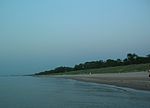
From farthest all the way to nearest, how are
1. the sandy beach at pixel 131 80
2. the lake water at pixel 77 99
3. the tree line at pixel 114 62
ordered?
1. the tree line at pixel 114 62
2. the sandy beach at pixel 131 80
3. the lake water at pixel 77 99

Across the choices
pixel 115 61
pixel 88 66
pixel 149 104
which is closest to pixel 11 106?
pixel 149 104

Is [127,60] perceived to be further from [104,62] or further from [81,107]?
[81,107]

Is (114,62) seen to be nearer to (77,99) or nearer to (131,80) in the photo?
(131,80)

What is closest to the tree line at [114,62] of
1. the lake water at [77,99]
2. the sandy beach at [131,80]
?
the sandy beach at [131,80]

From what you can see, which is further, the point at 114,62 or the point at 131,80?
the point at 114,62

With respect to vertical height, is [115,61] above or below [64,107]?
above

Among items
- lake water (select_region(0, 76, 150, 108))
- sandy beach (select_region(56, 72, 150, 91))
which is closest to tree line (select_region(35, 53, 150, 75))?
sandy beach (select_region(56, 72, 150, 91))

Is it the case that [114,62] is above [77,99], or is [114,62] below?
above

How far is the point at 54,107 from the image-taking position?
79.1 ft

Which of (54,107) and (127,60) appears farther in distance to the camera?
(127,60)

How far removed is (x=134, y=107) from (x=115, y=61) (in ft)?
469

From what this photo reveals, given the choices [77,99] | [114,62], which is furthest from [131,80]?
[114,62]

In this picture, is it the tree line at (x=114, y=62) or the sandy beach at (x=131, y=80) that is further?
the tree line at (x=114, y=62)

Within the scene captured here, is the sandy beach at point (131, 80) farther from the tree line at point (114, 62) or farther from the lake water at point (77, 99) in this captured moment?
the tree line at point (114, 62)
